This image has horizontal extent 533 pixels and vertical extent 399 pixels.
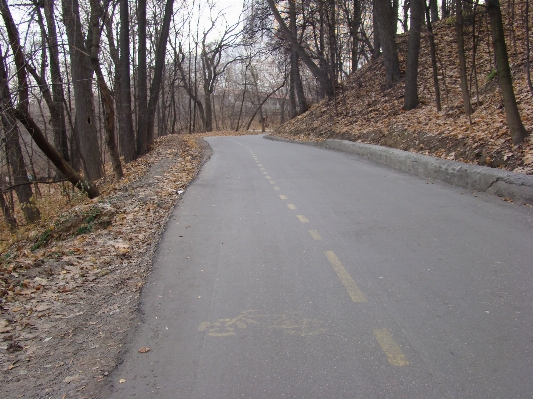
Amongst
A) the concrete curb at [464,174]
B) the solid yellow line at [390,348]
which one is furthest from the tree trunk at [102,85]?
the solid yellow line at [390,348]

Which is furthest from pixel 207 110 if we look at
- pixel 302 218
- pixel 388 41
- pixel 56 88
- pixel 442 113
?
pixel 302 218

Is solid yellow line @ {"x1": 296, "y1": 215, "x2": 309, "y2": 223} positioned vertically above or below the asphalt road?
above

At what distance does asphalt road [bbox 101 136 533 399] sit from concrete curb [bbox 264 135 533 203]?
0.45 metres

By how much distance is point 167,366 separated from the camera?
3.44 m

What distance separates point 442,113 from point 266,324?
14.6 metres

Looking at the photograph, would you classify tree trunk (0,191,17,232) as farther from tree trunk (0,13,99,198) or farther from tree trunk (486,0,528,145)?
tree trunk (486,0,528,145)

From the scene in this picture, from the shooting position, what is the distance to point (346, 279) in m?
4.91

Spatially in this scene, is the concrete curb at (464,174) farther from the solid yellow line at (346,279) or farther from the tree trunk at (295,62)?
the tree trunk at (295,62)

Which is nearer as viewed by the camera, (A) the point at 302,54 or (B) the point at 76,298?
(B) the point at 76,298

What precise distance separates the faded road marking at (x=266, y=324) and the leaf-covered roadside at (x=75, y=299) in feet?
2.58

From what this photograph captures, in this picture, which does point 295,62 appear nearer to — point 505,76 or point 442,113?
point 442,113

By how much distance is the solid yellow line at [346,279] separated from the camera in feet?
14.7

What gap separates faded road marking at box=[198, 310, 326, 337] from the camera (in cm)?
387

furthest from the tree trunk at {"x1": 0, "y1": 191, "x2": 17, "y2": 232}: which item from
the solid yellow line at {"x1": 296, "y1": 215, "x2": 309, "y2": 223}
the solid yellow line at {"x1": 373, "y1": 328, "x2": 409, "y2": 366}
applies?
the solid yellow line at {"x1": 373, "y1": 328, "x2": 409, "y2": 366}
